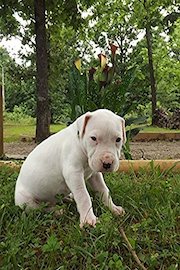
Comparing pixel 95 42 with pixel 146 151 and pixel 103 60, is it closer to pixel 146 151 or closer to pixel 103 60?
pixel 146 151

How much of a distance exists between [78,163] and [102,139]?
0.22 meters

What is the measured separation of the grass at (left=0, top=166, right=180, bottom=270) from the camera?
5.74 feet

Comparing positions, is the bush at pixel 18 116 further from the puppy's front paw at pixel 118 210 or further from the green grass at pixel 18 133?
the puppy's front paw at pixel 118 210

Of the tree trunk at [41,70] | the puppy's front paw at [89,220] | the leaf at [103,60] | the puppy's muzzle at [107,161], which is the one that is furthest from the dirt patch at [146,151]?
the puppy's muzzle at [107,161]

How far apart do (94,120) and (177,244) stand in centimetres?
61

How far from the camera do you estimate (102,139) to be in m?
1.91

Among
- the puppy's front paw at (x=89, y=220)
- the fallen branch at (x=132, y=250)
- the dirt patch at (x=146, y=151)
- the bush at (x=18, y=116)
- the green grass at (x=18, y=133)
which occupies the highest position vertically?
the bush at (x=18, y=116)

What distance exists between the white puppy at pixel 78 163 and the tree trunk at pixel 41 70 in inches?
252

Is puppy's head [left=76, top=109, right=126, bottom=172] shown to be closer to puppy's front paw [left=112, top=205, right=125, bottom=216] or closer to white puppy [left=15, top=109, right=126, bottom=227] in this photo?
white puppy [left=15, top=109, right=126, bottom=227]

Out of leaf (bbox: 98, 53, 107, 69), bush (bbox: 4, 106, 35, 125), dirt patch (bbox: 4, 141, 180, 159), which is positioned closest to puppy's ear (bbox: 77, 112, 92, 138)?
leaf (bbox: 98, 53, 107, 69)

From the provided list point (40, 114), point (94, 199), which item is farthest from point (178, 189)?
point (40, 114)

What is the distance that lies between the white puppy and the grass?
0.25ft

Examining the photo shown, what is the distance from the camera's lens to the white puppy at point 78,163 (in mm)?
1916

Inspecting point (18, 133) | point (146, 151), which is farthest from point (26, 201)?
point (18, 133)
